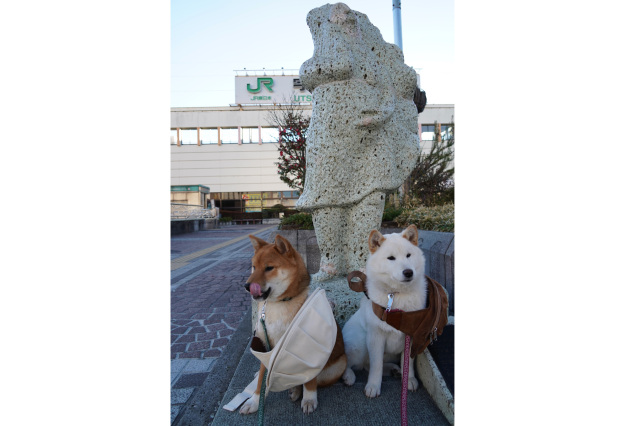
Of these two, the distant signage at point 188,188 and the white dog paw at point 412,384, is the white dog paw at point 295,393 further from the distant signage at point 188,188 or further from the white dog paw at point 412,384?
the distant signage at point 188,188

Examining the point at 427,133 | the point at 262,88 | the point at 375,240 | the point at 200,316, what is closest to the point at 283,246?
the point at 375,240

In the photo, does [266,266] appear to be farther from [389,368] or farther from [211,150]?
[211,150]

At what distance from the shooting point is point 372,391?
1633mm

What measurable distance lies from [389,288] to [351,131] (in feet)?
3.62

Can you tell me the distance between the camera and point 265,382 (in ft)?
4.59

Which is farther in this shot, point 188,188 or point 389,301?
point 188,188

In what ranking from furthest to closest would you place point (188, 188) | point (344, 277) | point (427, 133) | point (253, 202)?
point (253, 202)
point (188, 188)
point (427, 133)
point (344, 277)

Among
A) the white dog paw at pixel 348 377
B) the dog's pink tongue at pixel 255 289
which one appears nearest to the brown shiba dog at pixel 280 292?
the dog's pink tongue at pixel 255 289

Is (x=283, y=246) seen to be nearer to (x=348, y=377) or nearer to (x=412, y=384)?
(x=348, y=377)

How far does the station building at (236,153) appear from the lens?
22125 millimetres

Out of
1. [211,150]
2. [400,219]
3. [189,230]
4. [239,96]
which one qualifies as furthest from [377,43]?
[211,150]

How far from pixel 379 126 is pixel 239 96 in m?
22.1

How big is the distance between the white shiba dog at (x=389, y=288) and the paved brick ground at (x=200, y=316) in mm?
1142

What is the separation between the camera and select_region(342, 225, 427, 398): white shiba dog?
1515 mm
